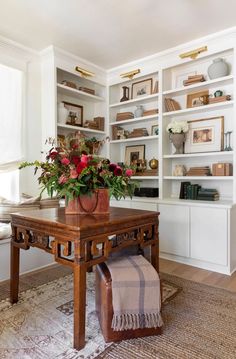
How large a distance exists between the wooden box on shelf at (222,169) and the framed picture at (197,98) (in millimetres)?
775

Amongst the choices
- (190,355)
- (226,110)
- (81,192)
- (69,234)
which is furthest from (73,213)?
(226,110)

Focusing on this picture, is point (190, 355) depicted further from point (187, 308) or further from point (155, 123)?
point (155, 123)

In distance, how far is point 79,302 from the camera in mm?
1433

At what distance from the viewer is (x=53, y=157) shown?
179cm

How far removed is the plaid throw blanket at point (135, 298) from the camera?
59.3 inches

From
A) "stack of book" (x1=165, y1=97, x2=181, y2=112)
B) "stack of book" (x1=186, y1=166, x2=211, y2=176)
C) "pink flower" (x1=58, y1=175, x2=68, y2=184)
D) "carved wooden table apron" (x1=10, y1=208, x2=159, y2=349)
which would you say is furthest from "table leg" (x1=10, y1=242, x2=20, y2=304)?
"stack of book" (x1=165, y1=97, x2=181, y2=112)

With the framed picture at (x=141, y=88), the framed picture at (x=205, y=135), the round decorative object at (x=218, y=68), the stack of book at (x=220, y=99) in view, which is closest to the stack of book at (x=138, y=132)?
the framed picture at (x=141, y=88)

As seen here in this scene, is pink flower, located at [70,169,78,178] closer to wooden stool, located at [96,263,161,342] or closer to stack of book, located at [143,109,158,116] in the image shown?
wooden stool, located at [96,263,161,342]

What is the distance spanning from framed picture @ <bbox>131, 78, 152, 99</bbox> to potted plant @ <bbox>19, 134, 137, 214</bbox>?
2.24 meters

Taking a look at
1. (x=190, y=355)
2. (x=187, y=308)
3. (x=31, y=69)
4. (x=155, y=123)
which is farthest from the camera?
(x=155, y=123)

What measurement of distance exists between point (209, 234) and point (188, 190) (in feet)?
2.13

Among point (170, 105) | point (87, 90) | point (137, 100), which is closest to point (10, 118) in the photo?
point (87, 90)

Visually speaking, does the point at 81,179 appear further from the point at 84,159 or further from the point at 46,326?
the point at 46,326

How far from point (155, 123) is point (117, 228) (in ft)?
8.15
